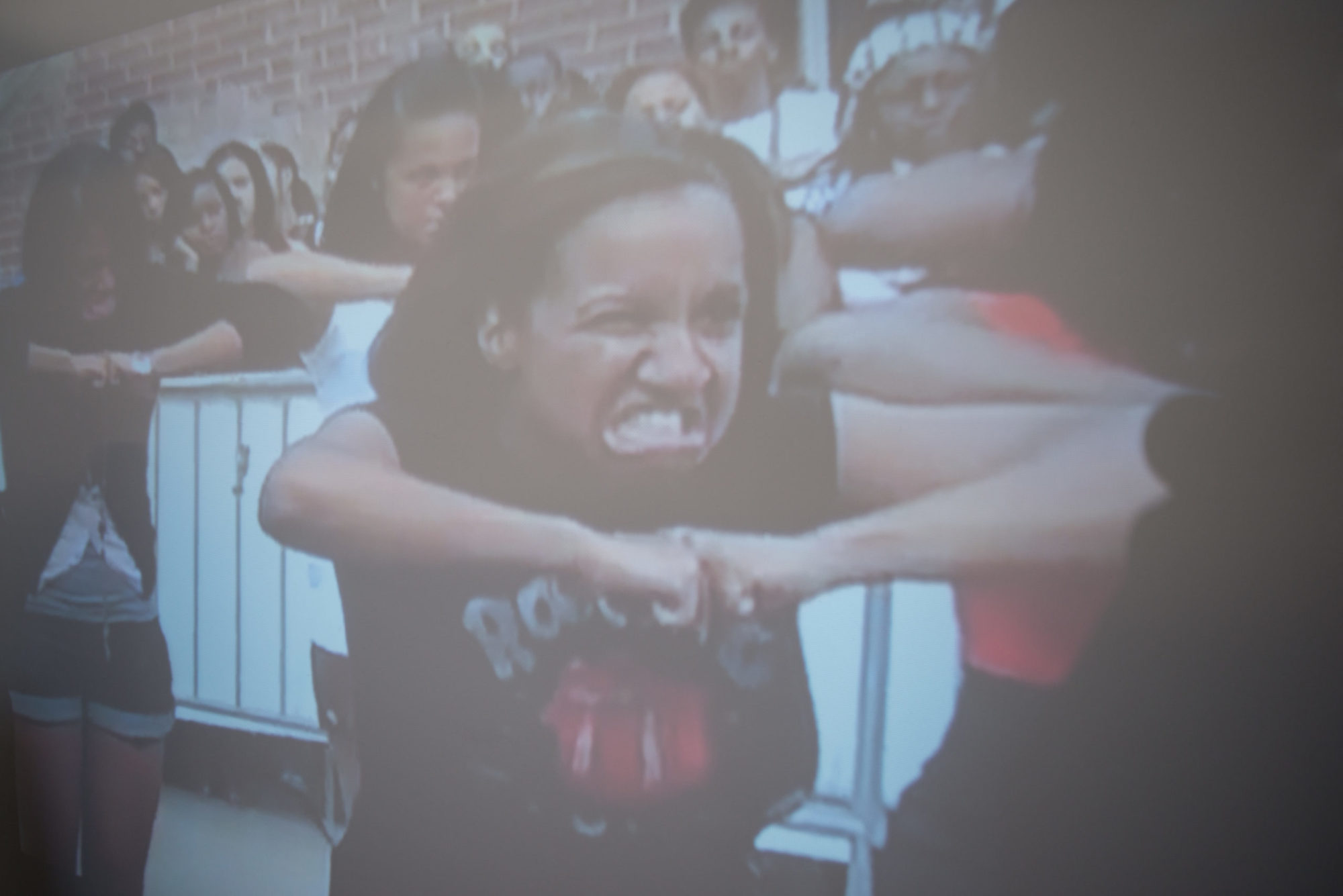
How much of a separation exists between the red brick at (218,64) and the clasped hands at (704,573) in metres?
1.57

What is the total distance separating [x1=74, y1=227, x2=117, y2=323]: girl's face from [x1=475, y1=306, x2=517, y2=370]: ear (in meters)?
1.31

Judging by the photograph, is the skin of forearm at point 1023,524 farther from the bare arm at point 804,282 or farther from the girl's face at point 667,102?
the girl's face at point 667,102

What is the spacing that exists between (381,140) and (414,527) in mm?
874

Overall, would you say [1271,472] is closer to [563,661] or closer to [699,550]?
[699,550]

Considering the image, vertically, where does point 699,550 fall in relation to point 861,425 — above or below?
below

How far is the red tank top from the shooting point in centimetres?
122

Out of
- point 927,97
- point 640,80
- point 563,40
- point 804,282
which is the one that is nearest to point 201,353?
point 563,40

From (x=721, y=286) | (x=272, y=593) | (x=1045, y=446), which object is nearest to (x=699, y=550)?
(x=721, y=286)

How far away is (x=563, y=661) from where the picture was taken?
1.54 meters

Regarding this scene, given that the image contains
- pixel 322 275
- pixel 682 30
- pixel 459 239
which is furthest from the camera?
pixel 322 275

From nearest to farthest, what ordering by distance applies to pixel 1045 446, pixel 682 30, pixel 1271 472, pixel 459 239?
pixel 1271 472 → pixel 1045 446 → pixel 682 30 → pixel 459 239

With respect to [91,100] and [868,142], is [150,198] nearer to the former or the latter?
[91,100]

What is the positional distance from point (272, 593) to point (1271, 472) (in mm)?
2020

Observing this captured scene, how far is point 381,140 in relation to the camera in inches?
68.0
